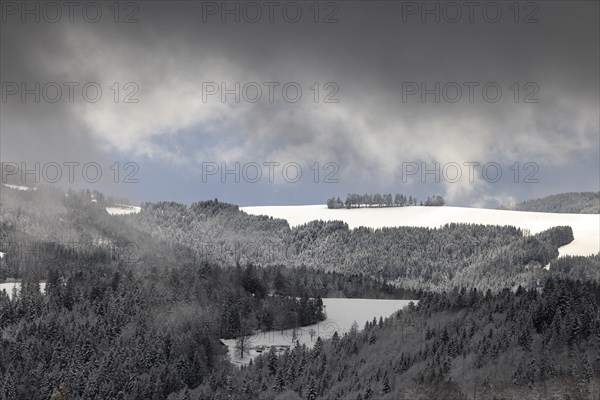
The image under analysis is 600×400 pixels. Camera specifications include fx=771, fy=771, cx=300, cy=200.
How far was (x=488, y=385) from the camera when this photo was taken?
171 metres

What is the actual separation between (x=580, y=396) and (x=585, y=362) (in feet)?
44.1

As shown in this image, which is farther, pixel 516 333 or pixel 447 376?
pixel 516 333

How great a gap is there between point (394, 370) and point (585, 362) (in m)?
47.8

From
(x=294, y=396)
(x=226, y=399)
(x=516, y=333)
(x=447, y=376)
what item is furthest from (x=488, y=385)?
(x=226, y=399)

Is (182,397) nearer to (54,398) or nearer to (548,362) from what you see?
(54,398)

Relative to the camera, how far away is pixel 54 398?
179875 millimetres

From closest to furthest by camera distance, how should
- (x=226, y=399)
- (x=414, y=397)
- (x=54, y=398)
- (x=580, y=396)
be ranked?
(x=580, y=396) → (x=414, y=397) → (x=54, y=398) → (x=226, y=399)

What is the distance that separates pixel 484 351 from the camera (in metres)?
191

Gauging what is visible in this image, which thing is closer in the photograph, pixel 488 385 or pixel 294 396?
pixel 488 385

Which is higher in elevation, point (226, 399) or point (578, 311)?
point (578, 311)

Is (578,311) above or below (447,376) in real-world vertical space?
above

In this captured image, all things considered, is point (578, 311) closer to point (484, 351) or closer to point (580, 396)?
point (484, 351)

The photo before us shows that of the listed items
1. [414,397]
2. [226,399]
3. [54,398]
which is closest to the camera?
[414,397]

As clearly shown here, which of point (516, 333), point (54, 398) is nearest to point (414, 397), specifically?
point (516, 333)
